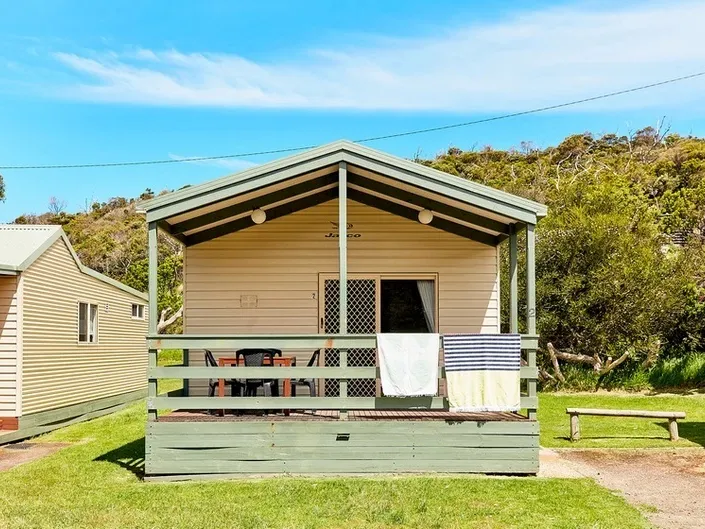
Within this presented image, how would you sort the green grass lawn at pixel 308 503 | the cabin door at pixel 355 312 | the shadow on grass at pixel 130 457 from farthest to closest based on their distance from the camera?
the cabin door at pixel 355 312
the shadow on grass at pixel 130 457
the green grass lawn at pixel 308 503

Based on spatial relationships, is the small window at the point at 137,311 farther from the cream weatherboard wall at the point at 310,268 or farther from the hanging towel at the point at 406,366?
the hanging towel at the point at 406,366

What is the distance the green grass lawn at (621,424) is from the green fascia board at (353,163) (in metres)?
3.42

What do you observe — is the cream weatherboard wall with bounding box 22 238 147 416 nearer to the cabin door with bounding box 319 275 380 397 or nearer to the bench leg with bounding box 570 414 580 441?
the cabin door with bounding box 319 275 380 397

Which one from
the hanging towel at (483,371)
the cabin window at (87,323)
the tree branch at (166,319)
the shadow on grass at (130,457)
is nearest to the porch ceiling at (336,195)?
the hanging towel at (483,371)

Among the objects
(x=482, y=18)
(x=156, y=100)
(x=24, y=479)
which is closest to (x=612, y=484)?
(x=24, y=479)

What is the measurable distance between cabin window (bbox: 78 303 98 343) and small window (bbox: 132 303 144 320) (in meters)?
2.35

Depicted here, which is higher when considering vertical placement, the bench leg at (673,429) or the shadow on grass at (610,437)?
the bench leg at (673,429)

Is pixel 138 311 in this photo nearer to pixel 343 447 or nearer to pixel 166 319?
pixel 343 447

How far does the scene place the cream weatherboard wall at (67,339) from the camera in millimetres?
11234

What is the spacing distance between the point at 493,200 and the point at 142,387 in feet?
43.5

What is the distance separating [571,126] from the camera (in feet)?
139

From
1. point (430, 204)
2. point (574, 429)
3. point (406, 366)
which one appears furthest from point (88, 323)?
point (574, 429)

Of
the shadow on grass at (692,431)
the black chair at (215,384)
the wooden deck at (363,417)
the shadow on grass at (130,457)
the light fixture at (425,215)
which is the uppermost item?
the light fixture at (425,215)

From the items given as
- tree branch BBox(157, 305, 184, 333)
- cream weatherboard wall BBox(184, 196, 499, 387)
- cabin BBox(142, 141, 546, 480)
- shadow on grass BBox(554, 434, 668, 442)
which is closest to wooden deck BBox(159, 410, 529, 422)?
cabin BBox(142, 141, 546, 480)
